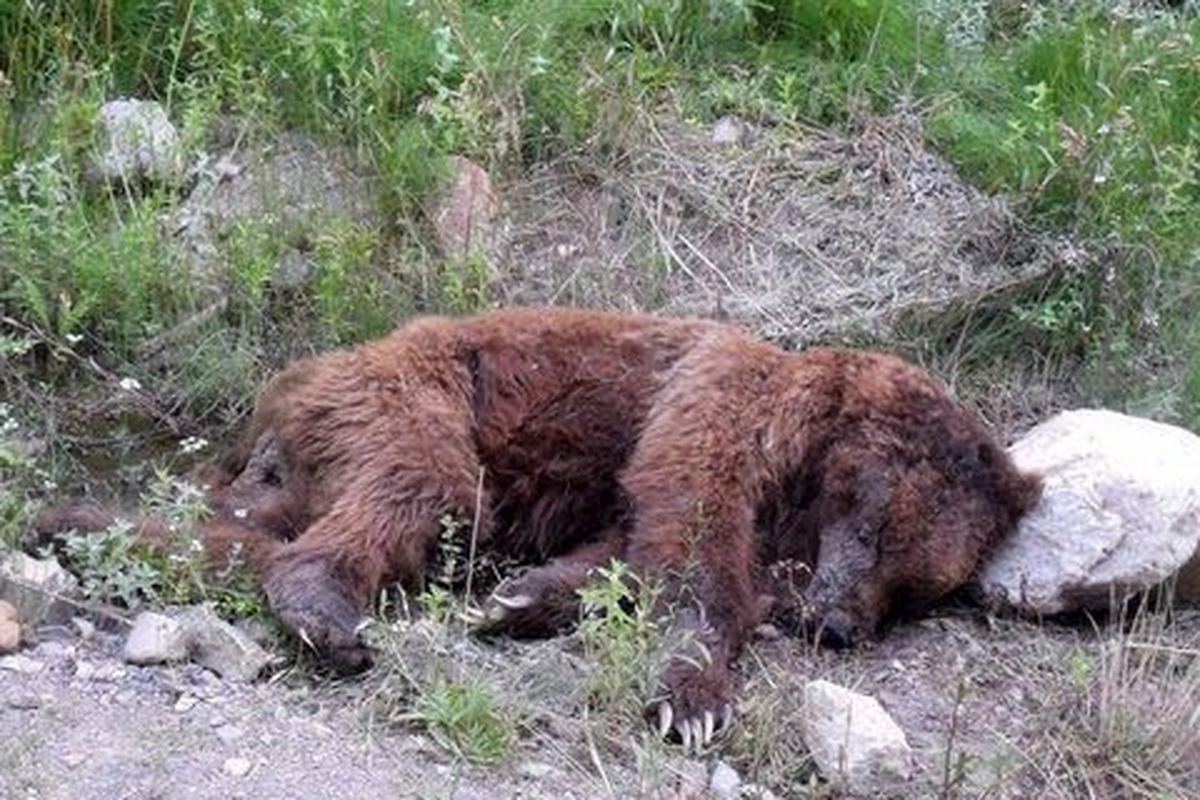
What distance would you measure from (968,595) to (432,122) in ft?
8.79

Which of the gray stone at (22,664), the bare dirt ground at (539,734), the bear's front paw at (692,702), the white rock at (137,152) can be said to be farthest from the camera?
the white rock at (137,152)

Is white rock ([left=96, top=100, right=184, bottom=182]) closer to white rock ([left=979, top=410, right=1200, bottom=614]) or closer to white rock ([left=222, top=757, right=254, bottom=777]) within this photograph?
white rock ([left=222, top=757, right=254, bottom=777])

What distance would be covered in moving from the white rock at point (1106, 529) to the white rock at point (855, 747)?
3.74 ft

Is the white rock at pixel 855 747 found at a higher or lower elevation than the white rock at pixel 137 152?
lower

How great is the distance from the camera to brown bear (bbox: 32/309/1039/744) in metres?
5.61

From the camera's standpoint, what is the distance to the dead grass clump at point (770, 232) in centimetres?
732

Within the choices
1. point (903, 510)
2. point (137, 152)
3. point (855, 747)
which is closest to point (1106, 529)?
point (903, 510)

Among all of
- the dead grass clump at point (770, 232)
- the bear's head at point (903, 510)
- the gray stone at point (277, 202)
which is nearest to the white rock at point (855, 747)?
the bear's head at point (903, 510)

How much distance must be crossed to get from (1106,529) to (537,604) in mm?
1730

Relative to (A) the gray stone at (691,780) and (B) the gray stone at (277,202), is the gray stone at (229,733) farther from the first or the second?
(B) the gray stone at (277,202)

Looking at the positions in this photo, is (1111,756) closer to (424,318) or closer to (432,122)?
(424,318)

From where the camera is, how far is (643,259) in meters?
7.45

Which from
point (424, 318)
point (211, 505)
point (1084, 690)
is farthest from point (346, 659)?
point (1084, 690)

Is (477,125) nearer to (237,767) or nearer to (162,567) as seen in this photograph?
(162,567)
